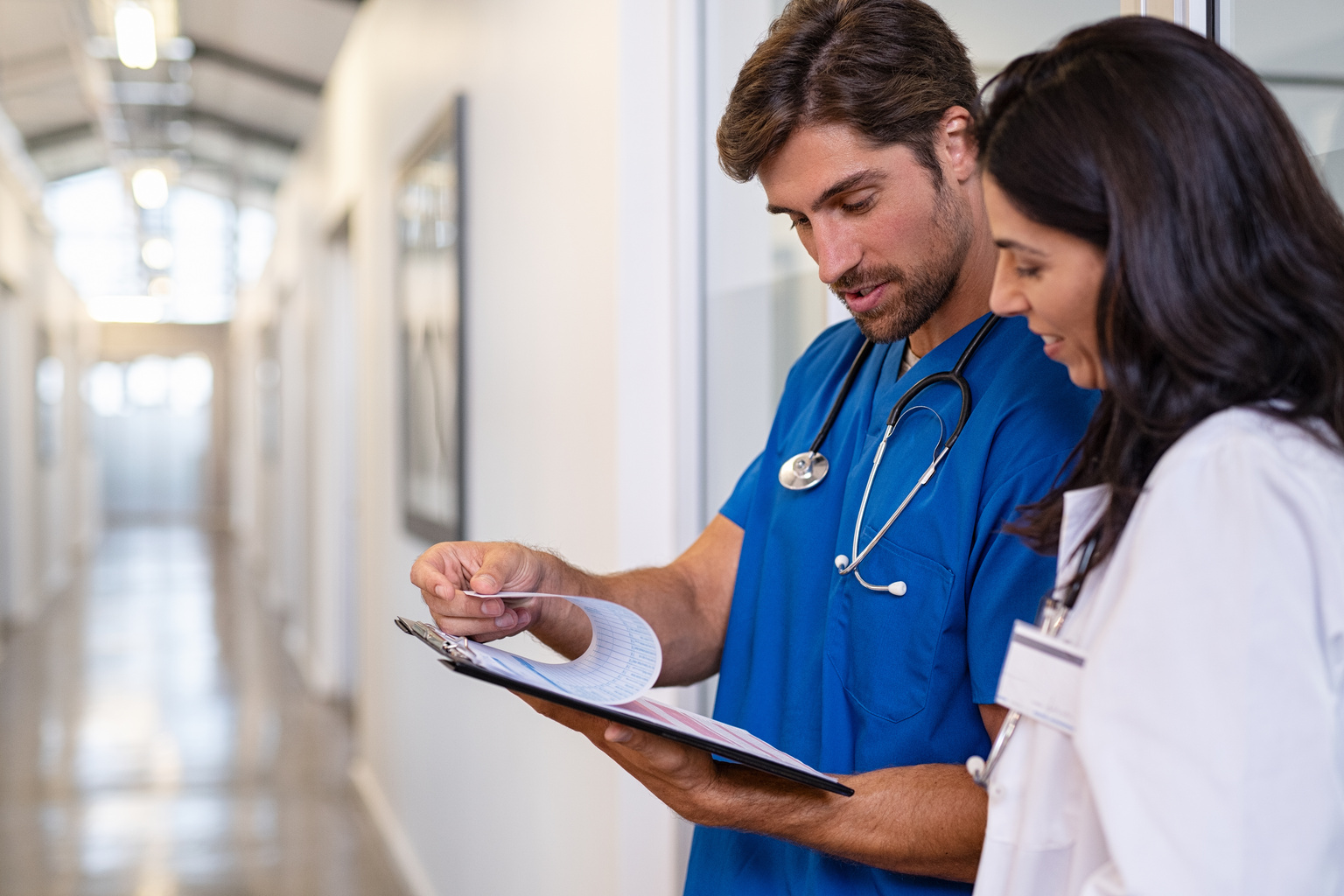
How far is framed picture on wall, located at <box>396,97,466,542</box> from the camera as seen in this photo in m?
3.02

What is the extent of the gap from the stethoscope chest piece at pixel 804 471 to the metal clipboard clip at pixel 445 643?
1.40 feet

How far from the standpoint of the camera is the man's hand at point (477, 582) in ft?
3.89

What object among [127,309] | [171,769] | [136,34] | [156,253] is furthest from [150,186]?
[127,309]

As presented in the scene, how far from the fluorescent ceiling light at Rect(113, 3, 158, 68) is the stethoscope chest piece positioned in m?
4.71

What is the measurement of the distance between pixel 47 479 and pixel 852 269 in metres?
10.6

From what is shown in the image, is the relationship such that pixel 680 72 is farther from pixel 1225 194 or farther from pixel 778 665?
pixel 1225 194

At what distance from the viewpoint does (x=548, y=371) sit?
2316 mm

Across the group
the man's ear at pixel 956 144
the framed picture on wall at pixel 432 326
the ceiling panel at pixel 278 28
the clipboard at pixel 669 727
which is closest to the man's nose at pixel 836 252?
the man's ear at pixel 956 144

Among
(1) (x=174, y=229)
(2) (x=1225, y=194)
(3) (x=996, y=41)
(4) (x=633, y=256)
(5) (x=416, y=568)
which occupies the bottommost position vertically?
(5) (x=416, y=568)

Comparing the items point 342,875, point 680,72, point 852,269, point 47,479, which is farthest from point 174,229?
point 852,269

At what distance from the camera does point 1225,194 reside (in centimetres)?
69

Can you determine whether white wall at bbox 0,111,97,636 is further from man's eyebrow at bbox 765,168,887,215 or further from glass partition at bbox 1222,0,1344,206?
glass partition at bbox 1222,0,1344,206

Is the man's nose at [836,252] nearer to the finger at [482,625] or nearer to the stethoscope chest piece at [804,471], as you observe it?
the stethoscope chest piece at [804,471]

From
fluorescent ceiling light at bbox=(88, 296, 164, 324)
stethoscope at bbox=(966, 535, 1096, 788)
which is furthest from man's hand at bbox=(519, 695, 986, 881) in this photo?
fluorescent ceiling light at bbox=(88, 296, 164, 324)
